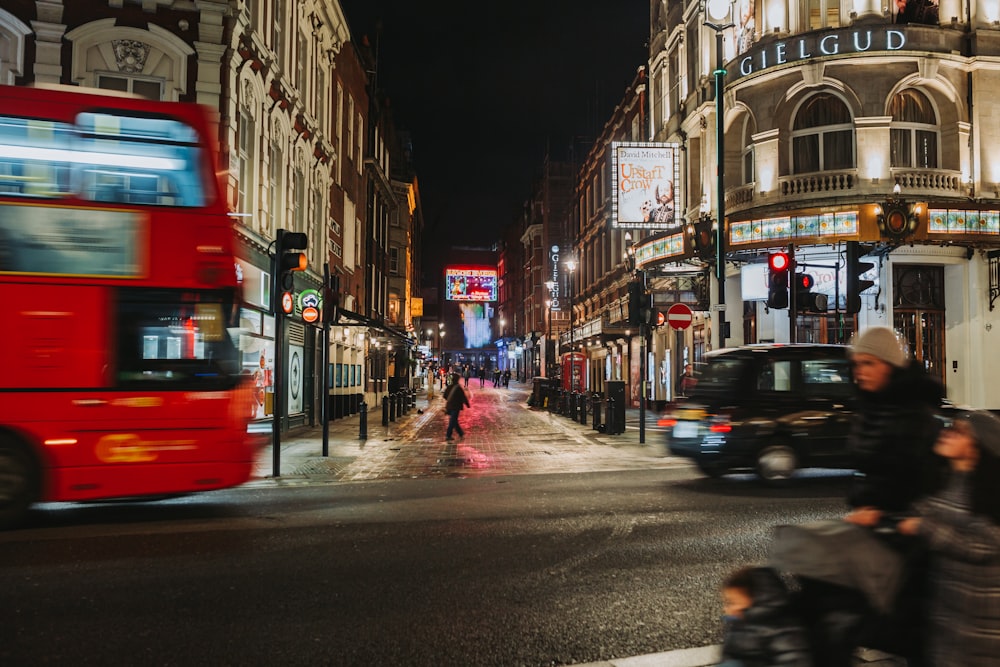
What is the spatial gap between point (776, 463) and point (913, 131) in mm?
14878

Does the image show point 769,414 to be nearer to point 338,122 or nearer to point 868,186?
point 868,186

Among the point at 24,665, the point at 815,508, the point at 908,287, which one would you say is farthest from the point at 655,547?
the point at 908,287

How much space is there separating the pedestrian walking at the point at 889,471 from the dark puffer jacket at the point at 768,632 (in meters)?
0.17

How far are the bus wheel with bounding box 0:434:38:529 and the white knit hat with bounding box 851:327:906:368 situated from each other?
25.7 ft

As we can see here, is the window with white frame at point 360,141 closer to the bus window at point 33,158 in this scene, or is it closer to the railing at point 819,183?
the railing at point 819,183

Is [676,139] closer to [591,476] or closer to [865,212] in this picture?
[865,212]

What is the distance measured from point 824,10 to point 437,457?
1680 centimetres

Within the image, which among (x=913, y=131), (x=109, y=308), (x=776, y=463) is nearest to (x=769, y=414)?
(x=776, y=463)

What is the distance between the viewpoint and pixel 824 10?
20984mm

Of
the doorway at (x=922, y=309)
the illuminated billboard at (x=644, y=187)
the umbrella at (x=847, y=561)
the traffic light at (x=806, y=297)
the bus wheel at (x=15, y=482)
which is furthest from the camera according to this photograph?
the illuminated billboard at (x=644, y=187)

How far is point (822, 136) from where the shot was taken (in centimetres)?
2097

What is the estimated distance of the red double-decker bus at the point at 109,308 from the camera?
7.64 m

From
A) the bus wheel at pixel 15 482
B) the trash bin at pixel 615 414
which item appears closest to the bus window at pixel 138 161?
the bus wheel at pixel 15 482

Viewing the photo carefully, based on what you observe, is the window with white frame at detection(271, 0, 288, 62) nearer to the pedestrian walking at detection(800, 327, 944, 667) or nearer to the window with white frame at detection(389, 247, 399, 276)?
the pedestrian walking at detection(800, 327, 944, 667)
